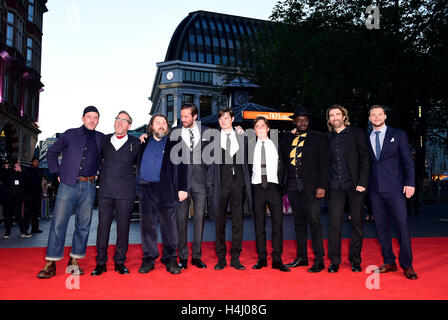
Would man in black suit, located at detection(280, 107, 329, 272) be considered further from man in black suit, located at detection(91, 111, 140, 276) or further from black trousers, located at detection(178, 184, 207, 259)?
man in black suit, located at detection(91, 111, 140, 276)

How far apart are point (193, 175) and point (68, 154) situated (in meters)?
1.67

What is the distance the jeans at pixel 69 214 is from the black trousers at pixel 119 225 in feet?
0.62

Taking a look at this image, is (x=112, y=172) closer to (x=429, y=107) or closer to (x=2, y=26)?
(x=429, y=107)

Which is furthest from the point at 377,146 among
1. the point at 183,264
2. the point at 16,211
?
the point at 16,211

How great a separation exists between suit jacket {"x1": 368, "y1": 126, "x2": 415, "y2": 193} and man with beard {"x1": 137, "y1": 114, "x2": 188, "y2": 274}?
8.31ft

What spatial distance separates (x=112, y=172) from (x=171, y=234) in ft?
3.72

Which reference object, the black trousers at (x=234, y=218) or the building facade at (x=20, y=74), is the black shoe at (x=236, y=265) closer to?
the black trousers at (x=234, y=218)

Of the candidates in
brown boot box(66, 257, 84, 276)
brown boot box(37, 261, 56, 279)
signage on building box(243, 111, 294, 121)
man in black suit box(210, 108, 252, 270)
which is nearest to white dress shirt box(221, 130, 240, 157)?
man in black suit box(210, 108, 252, 270)

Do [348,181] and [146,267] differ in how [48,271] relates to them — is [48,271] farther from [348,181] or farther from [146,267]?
[348,181]

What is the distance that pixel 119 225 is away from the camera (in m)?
5.70

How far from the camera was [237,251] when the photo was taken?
5.90 metres

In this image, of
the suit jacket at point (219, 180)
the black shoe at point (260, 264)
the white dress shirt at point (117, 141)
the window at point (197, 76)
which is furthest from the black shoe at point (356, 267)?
the window at point (197, 76)
